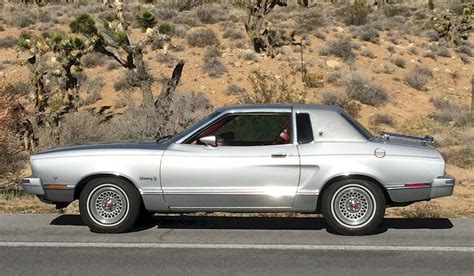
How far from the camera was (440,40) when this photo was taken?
37344mm


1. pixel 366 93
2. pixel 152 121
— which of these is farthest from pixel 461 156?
pixel 152 121

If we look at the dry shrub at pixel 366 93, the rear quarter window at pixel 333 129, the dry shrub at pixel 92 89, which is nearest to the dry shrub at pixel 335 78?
the dry shrub at pixel 366 93

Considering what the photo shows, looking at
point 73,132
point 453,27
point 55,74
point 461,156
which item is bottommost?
point 461,156

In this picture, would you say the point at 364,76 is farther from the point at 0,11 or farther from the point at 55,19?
the point at 0,11

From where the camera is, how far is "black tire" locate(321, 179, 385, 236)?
314 inches

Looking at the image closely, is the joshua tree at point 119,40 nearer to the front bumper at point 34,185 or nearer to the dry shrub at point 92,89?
the dry shrub at point 92,89

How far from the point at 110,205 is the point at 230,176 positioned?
153 centimetres

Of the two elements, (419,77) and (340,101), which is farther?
(419,77)

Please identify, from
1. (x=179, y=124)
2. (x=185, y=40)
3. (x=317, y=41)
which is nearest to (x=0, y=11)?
(x=185, y=40)

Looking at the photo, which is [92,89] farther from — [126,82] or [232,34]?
[232,34]

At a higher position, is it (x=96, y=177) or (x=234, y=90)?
(x=96, y=177)

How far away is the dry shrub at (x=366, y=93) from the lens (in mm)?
24969

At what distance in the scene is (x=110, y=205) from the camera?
8.20 meters

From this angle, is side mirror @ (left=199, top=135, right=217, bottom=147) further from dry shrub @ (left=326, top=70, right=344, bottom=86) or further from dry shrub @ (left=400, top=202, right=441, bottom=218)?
dry shrub @ (left=326, top=70, right=344, bottom=86)
